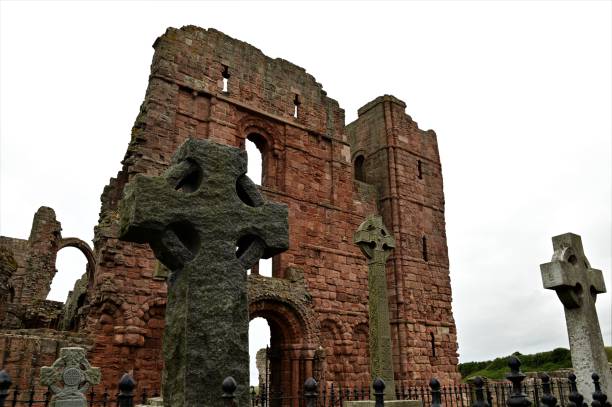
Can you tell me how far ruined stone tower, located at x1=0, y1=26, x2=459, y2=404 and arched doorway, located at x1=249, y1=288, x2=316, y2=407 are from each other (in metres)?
0.04

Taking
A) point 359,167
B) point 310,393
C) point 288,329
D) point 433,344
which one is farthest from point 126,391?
point 359,167

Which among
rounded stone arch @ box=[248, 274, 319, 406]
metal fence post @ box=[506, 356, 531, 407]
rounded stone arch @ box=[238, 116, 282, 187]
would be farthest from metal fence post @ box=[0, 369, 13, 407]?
rounded stone arch @ box=[238, 116, 282, 187]

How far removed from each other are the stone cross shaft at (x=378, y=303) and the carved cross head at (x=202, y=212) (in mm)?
4974

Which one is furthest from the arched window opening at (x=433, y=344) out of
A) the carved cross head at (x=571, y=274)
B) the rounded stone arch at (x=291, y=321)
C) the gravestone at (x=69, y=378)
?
the gravestone at (x=69, y=378)

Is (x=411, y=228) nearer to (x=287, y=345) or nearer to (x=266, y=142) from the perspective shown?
(x=266, y=142)

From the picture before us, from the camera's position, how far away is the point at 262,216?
418cm

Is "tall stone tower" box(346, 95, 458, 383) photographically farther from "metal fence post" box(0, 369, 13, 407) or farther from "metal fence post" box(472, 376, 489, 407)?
"metal fence post" box(0, 369, 13, 407)

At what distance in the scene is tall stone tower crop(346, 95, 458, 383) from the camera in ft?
54.3

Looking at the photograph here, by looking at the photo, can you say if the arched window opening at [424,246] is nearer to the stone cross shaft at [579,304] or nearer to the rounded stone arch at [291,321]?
the rounded stone arch at [291,321]

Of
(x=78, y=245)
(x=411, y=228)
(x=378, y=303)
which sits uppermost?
(x=78, y=245)

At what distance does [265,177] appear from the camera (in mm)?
15516

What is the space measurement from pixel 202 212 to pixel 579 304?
6.58 m

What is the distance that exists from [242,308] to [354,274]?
40.6 ft

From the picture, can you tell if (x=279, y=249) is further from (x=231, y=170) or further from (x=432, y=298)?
Answer: (x=432, y=298)
